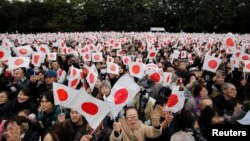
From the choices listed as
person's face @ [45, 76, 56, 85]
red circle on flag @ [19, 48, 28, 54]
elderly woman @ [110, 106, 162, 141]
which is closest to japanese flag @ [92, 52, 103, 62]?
red circle on flag @ [19, 48, 28, 54]

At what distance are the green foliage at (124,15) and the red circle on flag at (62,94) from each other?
40.2 m

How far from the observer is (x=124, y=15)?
46.8 meters

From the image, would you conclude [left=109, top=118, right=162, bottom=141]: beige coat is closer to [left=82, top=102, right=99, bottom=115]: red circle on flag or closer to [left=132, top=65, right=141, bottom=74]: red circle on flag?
[left=82, top=102, right=99, bottom=115]: red circle on flag

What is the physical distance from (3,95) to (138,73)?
2.73 metres

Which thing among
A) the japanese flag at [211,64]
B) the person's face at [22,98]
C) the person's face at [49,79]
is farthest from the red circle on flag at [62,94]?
the japanese flag at [211,64]

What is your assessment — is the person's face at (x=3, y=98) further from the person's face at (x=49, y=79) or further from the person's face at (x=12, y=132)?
the person's face at (x=12, y=132)

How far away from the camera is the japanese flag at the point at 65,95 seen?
13.4 ft

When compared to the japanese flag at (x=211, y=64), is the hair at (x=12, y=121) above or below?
below

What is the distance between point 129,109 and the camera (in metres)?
4.24

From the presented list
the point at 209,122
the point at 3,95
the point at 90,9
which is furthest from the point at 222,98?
the point at 90,9

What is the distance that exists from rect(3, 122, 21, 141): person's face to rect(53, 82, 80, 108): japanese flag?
61 centimetres

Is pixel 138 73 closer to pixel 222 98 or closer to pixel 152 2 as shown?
pixel 222 98

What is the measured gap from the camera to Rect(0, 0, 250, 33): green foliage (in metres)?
43.9

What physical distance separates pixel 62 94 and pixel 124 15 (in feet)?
141
